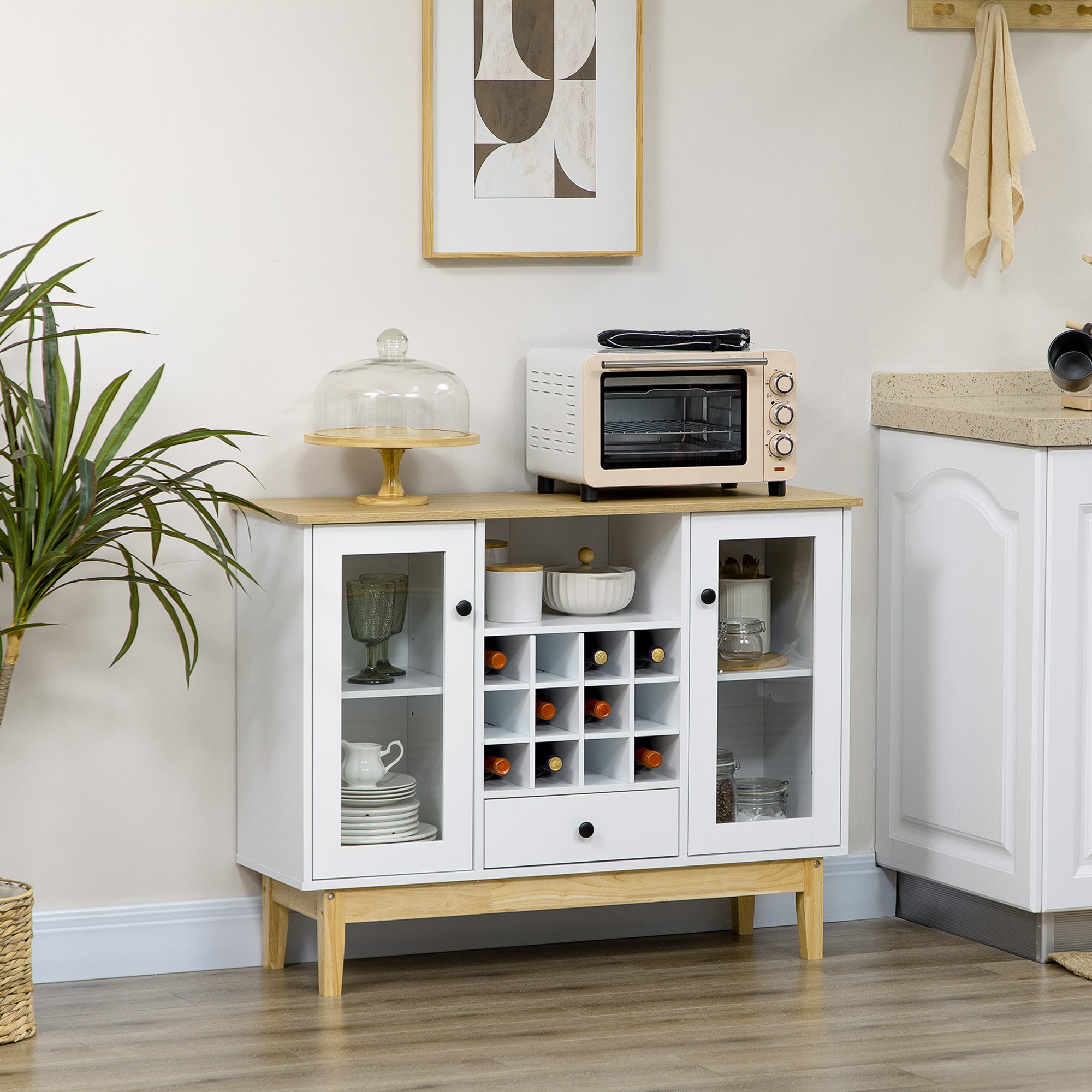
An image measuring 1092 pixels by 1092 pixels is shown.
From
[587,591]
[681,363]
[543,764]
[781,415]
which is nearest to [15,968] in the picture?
[543,764]

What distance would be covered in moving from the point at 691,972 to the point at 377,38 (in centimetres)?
189

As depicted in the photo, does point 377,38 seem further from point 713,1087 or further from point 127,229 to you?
point 713,1087

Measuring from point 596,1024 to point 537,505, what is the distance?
0.93 m

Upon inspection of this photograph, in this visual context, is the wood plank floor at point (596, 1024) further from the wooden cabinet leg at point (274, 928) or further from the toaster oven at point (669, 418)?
the toaster oven at point (669, 418)

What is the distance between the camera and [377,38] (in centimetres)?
327

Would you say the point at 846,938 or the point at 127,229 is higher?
the point at 127,229

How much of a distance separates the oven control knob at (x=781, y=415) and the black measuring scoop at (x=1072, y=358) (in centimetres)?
69

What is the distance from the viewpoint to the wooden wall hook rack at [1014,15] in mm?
3613

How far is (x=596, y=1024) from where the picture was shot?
2.97 meters

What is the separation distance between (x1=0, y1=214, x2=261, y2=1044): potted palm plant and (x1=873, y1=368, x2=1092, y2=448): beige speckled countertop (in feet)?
4.67

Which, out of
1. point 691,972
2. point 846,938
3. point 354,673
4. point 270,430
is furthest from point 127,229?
point 846,938

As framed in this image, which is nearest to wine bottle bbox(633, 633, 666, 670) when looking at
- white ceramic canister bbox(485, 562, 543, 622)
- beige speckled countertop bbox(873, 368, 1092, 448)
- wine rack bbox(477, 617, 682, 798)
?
wine rack bbox(477, 617, 682, 798)

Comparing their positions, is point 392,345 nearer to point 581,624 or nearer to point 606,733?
point 581,624

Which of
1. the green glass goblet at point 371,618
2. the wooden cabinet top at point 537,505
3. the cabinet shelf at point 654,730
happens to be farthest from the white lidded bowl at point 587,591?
the green glass goblet at point 371,618
